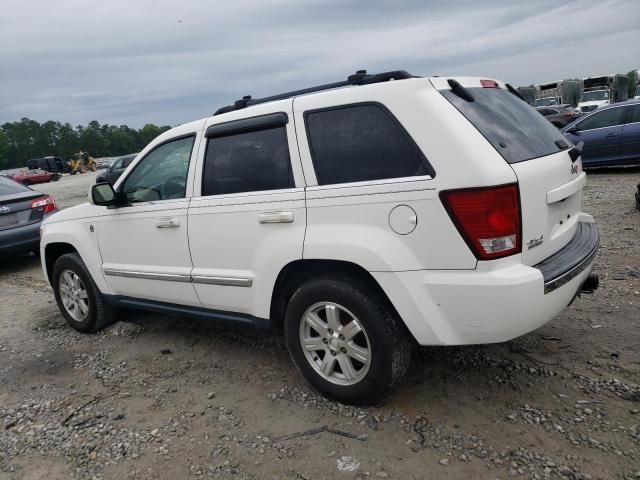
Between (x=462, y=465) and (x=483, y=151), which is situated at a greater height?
(x=483, y=151)

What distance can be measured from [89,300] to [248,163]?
92.3 inches

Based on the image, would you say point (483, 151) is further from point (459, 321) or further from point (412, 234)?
point (459, 321)

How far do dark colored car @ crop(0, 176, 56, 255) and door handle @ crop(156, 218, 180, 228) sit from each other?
4924 mm

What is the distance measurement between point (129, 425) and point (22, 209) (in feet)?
19.2

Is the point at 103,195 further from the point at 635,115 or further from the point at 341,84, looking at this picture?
the point at 635,115

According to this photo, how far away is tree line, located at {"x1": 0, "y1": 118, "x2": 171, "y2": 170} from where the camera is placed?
273 feet

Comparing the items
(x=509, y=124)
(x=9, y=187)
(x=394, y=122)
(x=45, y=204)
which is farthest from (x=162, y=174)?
(x=9, y=187)

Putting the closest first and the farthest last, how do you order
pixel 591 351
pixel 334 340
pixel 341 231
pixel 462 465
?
1. pixel 462 465
2. pixel 341 231
3. pixel 334 340
4. pixel 591 351

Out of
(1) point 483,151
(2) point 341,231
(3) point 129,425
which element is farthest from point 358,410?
(1) point 483,151

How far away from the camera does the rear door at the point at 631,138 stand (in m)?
10.3

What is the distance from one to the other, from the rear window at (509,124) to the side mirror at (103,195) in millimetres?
2695

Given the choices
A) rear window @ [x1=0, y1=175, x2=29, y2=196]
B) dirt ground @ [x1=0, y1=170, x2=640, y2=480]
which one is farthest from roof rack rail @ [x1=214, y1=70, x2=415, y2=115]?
rear window @ [x1=0, y1=175, x2=29, y2=196]

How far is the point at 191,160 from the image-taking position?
357cm

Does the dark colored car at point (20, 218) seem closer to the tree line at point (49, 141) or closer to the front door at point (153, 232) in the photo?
the front door at point (153, 232)
